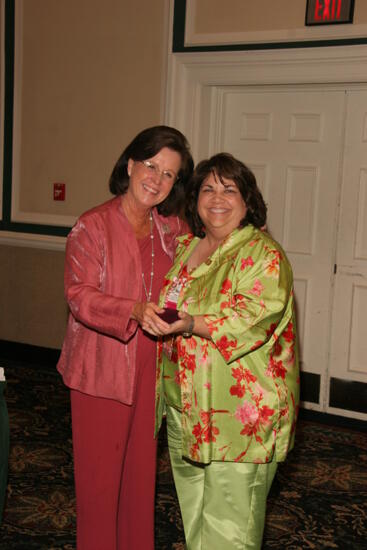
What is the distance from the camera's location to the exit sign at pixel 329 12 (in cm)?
424

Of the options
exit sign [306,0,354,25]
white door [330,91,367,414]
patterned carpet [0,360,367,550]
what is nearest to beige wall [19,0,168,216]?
exit sign [306,0,354,25]

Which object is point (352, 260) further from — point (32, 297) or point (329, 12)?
point (32, 297)

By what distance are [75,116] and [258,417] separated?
374cm

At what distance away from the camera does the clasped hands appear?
7.13 ft

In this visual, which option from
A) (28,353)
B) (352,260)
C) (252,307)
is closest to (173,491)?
(252,307)

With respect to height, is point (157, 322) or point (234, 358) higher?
point (157, 322)

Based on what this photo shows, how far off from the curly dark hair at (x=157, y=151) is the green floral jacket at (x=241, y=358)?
34 centimetres

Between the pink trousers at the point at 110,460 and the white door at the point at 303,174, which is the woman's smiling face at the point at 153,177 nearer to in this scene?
the pink trousers at the point at 110,460

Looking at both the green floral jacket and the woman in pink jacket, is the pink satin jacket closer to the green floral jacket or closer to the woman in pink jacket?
the woman in pink jacket

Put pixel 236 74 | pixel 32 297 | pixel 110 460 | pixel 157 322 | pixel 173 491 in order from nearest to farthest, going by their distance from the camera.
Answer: pixel 157 322 → pixel 110 460 → pixel 173 491 → pixel 236 74 → pixel 32 297

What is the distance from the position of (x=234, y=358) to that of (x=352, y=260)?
2573 mm

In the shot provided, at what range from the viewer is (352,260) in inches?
181

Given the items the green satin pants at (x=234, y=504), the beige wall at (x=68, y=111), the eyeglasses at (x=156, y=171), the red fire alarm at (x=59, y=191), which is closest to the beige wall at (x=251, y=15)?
the beige wall at (x=68, y=111)

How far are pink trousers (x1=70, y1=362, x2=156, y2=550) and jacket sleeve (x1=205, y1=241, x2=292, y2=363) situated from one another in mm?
390
